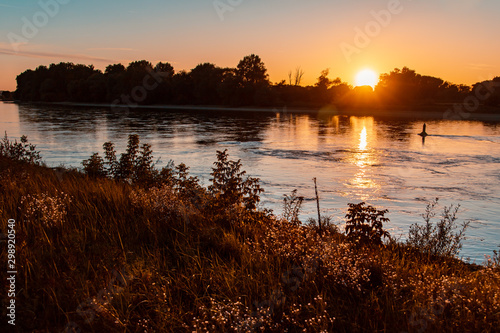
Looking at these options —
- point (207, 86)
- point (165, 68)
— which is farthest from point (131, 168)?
point (165, 68)

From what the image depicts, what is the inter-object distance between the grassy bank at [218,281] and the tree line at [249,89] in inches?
3198

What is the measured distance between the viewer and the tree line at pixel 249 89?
296 feet

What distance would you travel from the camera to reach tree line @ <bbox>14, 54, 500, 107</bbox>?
90.2 metres

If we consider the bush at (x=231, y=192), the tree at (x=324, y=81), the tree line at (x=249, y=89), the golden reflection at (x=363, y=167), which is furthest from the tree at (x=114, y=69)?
the bush at (x=231, y=192)

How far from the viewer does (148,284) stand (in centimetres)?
407

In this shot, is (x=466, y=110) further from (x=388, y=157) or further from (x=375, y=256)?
(x=375, y=256)

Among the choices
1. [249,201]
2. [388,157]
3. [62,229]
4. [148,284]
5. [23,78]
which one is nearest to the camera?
[148,284]

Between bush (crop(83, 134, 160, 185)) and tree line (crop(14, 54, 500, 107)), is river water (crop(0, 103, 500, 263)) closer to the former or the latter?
bush (crop(83, 134, 160, 185))

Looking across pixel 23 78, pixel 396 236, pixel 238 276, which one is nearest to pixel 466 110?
pixel 396 236

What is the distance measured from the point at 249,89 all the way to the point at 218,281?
303 ft

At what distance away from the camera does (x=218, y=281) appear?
4.20 m

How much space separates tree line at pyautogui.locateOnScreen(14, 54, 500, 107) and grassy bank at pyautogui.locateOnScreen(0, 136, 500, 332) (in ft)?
266

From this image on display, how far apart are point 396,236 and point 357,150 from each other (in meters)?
15.5

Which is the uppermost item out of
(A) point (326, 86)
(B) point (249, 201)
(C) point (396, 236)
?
(A) point (326, 86)
